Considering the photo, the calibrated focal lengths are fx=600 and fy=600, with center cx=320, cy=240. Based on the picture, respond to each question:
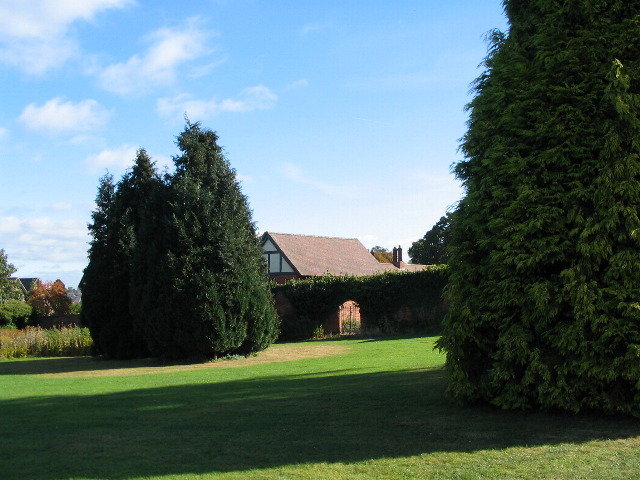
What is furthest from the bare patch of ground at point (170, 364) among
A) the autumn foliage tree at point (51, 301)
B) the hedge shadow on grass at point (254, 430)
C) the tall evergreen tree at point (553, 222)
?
the autumn foliage tree at point (51, 301)

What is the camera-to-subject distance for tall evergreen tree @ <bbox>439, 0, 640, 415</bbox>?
7488mm

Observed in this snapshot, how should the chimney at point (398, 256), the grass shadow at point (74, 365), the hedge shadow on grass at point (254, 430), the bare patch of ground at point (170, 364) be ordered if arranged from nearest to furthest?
the hedge shadow on grass at point (254, 430)
the bare patch of ground at point (170, 364)
the grass shadow at point (74, 365)
the chimney at point (398, 256)

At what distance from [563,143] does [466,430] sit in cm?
399

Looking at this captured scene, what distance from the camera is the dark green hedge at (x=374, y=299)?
28812 millimetres

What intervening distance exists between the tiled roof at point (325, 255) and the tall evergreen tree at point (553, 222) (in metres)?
33.0

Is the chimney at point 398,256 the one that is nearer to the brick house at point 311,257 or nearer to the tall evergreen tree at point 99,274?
the brick house at point 311,257

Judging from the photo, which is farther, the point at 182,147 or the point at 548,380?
the point at 182,147

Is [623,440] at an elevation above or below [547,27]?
below

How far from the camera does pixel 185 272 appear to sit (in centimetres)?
1812

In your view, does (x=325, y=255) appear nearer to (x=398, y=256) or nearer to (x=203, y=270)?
(x=398, y=256)

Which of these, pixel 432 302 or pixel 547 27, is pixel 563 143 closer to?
pixel 547 27

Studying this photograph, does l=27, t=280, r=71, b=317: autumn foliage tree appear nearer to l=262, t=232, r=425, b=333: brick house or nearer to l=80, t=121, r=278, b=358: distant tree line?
l=262, t=232, r=425, b=333: brick house

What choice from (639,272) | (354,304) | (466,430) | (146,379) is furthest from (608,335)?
(354,304)

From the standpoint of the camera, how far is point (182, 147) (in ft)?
64.4
